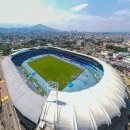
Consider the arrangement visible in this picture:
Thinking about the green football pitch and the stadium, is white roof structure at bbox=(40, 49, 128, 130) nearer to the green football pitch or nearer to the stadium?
the stadium

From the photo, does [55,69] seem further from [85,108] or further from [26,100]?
[85,108]

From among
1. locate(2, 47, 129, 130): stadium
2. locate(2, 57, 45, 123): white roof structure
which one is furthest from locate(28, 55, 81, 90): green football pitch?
locate(2, 57, 45, 123): white roof structure

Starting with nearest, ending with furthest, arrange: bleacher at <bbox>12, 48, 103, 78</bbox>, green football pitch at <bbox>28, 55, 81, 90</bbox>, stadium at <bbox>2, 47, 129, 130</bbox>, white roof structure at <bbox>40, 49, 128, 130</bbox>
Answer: white roof structure at <bbox>40, 49, 128, 130</bbox>
stadium at <bbox>2, 47, 129, 130</bbox>
green football pitch at <bbox>28, 55, 81, 90</bbox>
bleacher at <bbox>12, 48, 103, 78</bbox>

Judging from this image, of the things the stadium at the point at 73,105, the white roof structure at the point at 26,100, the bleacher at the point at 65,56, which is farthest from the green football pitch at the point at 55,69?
the white roof structure at the point at 26,100

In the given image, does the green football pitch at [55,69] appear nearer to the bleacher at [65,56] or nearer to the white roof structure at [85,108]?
the bleacher at [65,56]

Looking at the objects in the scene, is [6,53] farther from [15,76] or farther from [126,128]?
[126,128]

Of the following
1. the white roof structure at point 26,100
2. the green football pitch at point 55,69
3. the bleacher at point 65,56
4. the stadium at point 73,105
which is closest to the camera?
the stadium at point 73,105
